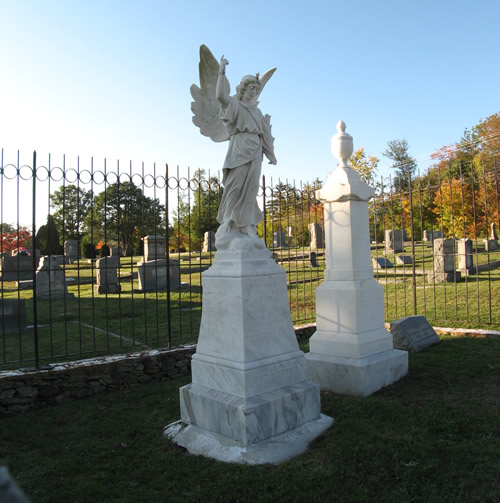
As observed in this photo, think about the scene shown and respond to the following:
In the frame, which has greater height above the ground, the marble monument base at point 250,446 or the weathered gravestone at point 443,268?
the weathered gravestone at point 443,268

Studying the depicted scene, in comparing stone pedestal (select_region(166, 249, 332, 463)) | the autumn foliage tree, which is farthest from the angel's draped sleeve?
the autumn foliage tree

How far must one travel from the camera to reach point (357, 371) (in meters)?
4.84

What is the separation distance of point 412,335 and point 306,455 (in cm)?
362

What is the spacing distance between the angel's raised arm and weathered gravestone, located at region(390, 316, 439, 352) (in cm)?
431

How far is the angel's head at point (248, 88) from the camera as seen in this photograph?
4.23 m

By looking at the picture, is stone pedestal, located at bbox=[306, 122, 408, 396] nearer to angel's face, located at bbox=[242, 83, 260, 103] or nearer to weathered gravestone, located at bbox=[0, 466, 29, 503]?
angel's face, located at bbox=[242, 83, 260, 103]

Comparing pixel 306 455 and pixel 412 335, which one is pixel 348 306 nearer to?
pixel 412 335

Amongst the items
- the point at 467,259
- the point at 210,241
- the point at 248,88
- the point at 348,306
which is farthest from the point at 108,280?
the point at 467,259

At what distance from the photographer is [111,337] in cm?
772

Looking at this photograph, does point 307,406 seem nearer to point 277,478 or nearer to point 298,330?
point 277,478

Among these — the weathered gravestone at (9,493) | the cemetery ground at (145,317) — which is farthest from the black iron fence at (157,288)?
the weathered gravestone at (9,493)

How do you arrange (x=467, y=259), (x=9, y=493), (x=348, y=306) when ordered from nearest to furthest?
1. (x=9, y=493)
2. (x=348, y=306)
3. (x=467, y=259)

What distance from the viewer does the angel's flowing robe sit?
4.17 meters

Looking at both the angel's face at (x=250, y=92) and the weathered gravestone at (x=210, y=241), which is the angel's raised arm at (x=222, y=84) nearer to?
the angel's face at (x=250, y=92)
